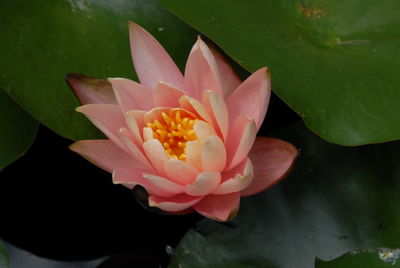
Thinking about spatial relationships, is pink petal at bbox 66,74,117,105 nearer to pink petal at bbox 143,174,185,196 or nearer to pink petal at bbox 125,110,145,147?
pink petal at bbox 125,110,145,147

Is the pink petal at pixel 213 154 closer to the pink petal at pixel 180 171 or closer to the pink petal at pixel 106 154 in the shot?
the pink petal at pixel 180 171

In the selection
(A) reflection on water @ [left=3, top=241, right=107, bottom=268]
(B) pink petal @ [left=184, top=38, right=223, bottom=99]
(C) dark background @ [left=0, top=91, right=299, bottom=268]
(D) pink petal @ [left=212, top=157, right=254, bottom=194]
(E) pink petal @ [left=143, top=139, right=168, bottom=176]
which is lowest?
(A) reflection on water @ [left=3, top=241, right=107, bottom=268]

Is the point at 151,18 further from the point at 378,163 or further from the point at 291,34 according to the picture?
the point at 378,163

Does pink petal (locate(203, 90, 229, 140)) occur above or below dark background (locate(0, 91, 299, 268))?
above

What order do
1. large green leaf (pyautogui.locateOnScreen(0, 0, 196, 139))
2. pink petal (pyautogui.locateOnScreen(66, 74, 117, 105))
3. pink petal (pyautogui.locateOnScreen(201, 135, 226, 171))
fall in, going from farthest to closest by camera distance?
large green leaf (pyautogui.locateOnScreen(0, 0, 196, 139))
pink petal (pyautogui.locateOnScreen(66, 74, 117, 105))
pink petal (pyautogui.locateOnScreen(201, 135, 226, 171))

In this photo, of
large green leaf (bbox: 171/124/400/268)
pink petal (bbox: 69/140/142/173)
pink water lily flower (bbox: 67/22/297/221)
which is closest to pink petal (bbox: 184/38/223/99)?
pink water lily flower (bbox: 67/22/297/221)

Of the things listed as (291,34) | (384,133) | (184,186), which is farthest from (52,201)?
(384,133)
